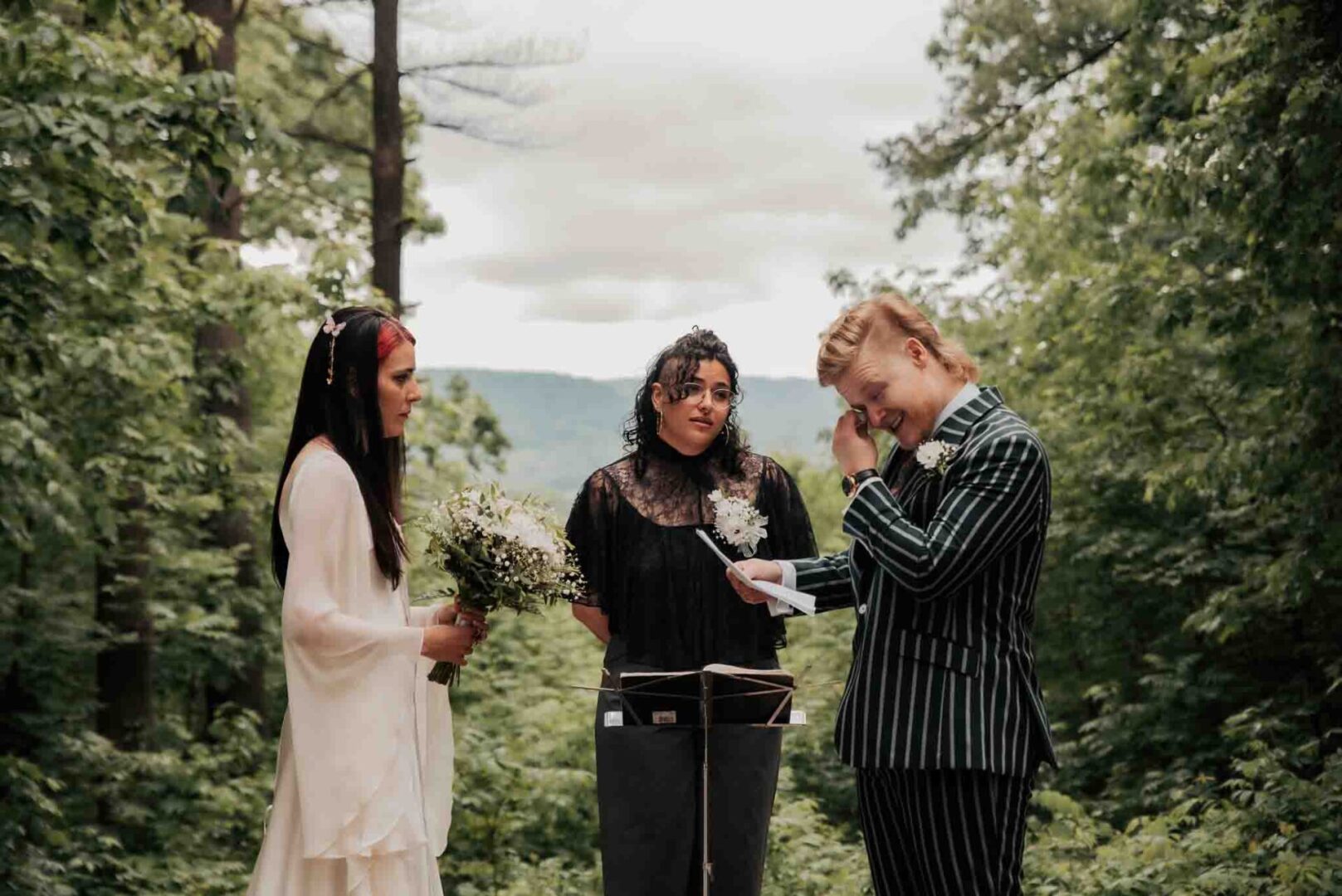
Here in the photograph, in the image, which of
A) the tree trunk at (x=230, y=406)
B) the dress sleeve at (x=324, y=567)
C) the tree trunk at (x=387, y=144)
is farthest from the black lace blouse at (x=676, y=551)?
the tree trunk at (x=387, y=144)

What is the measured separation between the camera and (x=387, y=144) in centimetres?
1195

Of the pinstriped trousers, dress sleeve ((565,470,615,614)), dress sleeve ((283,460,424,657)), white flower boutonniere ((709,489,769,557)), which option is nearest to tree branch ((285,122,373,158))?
dress sleeve ((565,470,615,614))

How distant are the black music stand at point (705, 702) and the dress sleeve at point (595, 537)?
1.16 feet

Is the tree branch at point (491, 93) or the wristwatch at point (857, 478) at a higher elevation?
the tree branch at point (491, 93)

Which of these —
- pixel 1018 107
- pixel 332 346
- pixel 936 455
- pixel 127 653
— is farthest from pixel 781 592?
pixel 1018 107

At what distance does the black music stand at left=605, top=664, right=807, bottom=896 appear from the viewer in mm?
3857

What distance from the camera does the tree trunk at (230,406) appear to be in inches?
432

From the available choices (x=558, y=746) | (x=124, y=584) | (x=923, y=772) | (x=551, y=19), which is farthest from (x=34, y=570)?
(x=923, y=772)

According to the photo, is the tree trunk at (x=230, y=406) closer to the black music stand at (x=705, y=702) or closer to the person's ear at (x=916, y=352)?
the black music stand at (x=705, y=702)

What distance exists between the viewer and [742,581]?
3.82 meters

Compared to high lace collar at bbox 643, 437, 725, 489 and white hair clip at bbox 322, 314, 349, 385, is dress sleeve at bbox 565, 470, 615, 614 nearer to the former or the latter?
high lace collar at bbox 643, 437, 725, 489

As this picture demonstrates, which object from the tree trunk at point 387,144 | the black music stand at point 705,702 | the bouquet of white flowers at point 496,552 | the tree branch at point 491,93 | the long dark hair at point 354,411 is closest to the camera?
the long dark hair at point 354,411

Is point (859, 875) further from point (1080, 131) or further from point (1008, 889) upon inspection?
point (1080, 131)

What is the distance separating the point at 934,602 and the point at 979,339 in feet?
42.6
